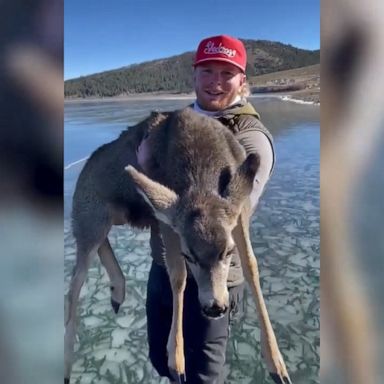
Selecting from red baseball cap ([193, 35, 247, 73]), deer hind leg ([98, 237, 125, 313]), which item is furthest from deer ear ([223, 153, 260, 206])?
deer hind leg ([98, 237, 125, 313])

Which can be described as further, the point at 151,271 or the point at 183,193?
the point at 151,271

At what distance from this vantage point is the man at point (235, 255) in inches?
56.9

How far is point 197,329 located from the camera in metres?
1.48

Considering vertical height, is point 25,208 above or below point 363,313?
above

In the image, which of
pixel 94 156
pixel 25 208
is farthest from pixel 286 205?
pixel 25 208

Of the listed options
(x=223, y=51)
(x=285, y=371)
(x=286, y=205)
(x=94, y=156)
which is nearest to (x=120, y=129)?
(x=94, y=156)

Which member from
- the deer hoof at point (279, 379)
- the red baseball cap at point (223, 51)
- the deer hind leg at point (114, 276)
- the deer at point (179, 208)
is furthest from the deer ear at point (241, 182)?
the deer hoof at point (279, 379)

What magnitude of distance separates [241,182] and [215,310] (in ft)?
1.06

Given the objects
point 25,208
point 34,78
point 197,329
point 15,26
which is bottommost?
point 197,329

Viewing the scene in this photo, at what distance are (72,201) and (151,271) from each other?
0.28 m

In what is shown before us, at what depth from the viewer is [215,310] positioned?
1.38 meters

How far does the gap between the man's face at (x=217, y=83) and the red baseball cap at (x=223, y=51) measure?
13mm

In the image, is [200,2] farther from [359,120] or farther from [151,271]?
[151,271]

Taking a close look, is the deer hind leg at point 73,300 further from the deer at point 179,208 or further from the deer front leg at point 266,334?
the deer front leg at point 266,334
